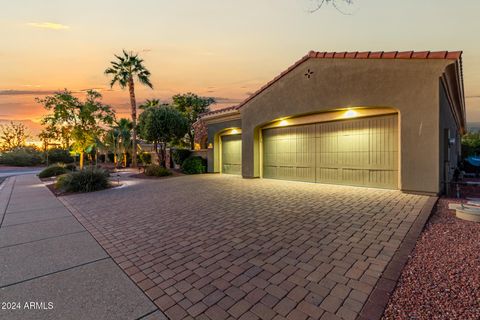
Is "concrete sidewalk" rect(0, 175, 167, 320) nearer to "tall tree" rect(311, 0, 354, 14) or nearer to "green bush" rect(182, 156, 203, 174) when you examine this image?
"tall tree" rect(311, 0, 354, 14)

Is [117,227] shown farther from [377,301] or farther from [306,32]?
[306,32]

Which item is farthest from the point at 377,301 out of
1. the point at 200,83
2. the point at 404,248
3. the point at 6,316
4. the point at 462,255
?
the point at 200,83

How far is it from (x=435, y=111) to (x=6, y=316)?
32.1 ft

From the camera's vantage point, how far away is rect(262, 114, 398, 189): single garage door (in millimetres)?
8211

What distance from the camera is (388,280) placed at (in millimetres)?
2590

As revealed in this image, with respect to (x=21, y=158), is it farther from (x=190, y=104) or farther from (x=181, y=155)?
(x=181, y=155)

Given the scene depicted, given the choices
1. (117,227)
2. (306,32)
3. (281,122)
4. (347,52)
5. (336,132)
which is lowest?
(117,227)

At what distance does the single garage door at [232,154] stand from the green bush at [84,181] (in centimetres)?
717

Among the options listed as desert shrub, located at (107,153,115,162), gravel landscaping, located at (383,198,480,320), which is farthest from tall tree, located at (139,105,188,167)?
desert shrub, located at (107,153,115,162)

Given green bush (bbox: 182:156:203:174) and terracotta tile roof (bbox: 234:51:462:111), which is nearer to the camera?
terracotta tile roof (bbox: 234:51:462:111)

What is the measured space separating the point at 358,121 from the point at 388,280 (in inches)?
296

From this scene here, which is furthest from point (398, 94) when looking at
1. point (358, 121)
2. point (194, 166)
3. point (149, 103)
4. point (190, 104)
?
point (149, 103)

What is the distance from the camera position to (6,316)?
2158mm

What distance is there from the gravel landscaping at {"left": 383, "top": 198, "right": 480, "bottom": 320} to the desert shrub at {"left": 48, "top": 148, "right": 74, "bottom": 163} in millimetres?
42347
